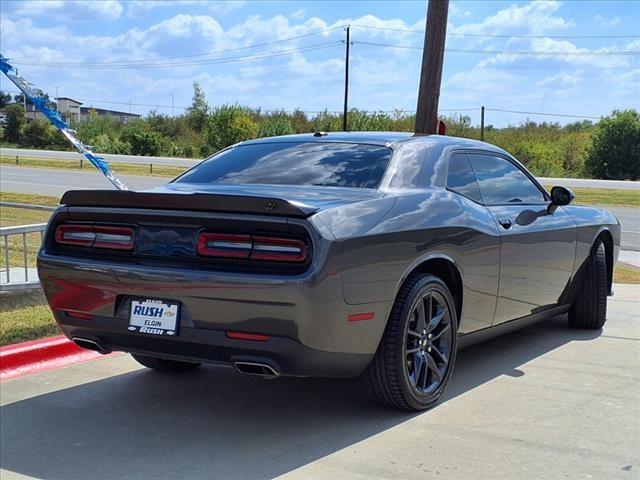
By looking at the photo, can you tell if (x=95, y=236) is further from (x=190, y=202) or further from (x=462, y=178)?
(x=462, y=178)

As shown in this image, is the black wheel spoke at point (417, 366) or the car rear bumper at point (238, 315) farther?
the black wheel spoke at point (417, 366)

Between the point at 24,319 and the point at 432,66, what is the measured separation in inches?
250

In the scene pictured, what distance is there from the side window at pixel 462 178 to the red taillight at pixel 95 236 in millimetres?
1988

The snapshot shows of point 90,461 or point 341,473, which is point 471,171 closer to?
point 341,473

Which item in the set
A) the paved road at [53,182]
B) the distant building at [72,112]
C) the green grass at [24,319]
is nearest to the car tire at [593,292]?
the green grass at [24,319]

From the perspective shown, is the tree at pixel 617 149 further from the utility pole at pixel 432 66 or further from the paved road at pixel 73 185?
the utility pole at pixel 432 66

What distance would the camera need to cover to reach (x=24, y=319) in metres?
5.99

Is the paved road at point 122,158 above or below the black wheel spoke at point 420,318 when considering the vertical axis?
above

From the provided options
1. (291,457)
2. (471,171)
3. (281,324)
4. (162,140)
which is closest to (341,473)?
(291,457)

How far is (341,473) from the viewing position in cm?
337

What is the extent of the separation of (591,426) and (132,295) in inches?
99.7

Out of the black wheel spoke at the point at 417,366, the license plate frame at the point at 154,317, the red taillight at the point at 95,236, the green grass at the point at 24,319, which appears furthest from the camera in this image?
the green grass at the point at 24,319

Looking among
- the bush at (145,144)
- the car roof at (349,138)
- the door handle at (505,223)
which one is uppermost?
the bush at (145,144)

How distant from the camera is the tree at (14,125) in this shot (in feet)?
212
